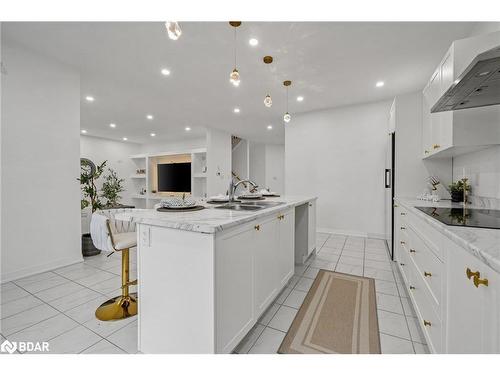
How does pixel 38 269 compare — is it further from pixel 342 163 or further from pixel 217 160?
pixel 342 163

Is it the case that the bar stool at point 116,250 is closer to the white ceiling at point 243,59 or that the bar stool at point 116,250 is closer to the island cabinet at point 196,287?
the island cabinet at point 196,287

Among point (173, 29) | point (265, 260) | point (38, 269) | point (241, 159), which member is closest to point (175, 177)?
point (241, 159)

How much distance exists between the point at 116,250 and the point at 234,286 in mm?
994

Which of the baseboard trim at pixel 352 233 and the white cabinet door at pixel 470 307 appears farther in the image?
the baseboard trim at pixel 352 233

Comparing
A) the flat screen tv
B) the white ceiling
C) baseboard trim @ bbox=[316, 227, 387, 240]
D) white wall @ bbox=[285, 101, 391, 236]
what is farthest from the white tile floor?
the flat screen tv

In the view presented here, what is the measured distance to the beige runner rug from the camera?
1.38 metres

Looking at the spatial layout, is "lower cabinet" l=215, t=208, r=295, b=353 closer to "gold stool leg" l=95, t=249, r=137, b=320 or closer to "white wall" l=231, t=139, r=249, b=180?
"gold stool leg" l=95, t=249, r=137, b=320

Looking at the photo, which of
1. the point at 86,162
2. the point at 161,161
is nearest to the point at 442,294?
the point at 86,162

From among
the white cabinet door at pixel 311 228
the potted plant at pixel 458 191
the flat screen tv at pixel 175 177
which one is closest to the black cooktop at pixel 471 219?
the potted plant at pixel 458 191

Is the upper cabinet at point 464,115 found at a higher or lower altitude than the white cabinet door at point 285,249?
higher

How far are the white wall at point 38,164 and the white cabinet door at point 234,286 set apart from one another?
2767 millimetres

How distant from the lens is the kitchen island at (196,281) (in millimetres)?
1077
